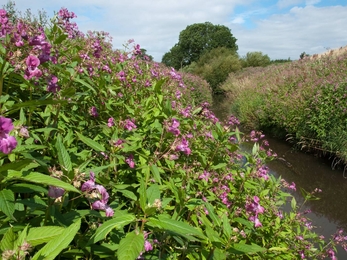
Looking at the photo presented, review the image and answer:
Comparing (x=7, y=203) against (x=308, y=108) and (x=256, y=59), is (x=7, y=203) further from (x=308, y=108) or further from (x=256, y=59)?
(x=256, y=59)

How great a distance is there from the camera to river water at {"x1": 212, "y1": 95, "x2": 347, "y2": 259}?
5.11 m

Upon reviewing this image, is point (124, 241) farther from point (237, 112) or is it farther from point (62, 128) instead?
point (237, 112)

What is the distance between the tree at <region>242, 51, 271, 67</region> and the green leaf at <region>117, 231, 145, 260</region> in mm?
34845

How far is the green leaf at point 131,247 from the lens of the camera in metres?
0.93

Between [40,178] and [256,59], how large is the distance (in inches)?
1451

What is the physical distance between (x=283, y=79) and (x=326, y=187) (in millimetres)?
6638

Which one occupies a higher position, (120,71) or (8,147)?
(120,71)

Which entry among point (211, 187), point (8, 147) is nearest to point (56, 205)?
point (8, 147)

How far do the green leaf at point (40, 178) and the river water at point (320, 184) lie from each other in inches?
157

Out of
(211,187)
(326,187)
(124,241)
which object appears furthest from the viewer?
(326,187)

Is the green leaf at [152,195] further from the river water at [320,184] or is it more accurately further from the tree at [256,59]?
the tree at [256,59]

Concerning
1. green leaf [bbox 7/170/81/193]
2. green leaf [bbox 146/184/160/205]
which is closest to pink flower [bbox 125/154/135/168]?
green leaf [bbox 146/184/160/205]

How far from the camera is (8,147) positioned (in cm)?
86

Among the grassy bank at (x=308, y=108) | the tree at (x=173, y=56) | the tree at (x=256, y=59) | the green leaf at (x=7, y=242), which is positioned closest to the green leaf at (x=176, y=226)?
the green leaf at (x=7, y=242)
